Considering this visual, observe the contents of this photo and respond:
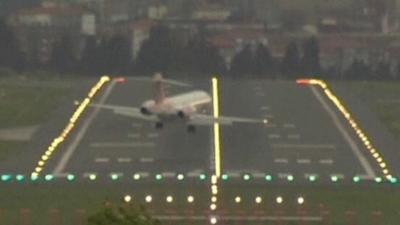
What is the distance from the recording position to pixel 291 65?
69188 mm

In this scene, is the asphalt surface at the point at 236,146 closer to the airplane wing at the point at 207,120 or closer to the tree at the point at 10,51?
the airplane wing at the point at 207,120

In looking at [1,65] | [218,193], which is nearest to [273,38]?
[1,65]

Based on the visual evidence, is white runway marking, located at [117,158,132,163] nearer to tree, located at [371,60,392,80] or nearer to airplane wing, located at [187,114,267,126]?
airplane wing, located at [187,114,267,126]

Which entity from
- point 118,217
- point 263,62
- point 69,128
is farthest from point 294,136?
point 118,217

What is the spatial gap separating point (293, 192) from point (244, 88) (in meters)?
23.8

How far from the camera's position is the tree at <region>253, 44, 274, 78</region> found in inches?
2719

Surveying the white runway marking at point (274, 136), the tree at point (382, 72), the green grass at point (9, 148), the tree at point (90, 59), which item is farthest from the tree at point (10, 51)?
the green grass at point (9, 148)

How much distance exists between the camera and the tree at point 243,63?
68812 millimetres

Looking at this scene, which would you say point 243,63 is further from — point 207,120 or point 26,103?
point 207,120

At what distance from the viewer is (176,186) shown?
38156 millimetres

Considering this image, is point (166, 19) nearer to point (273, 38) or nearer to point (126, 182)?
point (273, 38)

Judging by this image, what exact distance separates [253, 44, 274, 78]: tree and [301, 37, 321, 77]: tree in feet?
3.86

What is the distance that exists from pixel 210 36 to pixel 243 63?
14.5 ft

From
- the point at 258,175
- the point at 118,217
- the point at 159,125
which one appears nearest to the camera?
the point at 118,217
